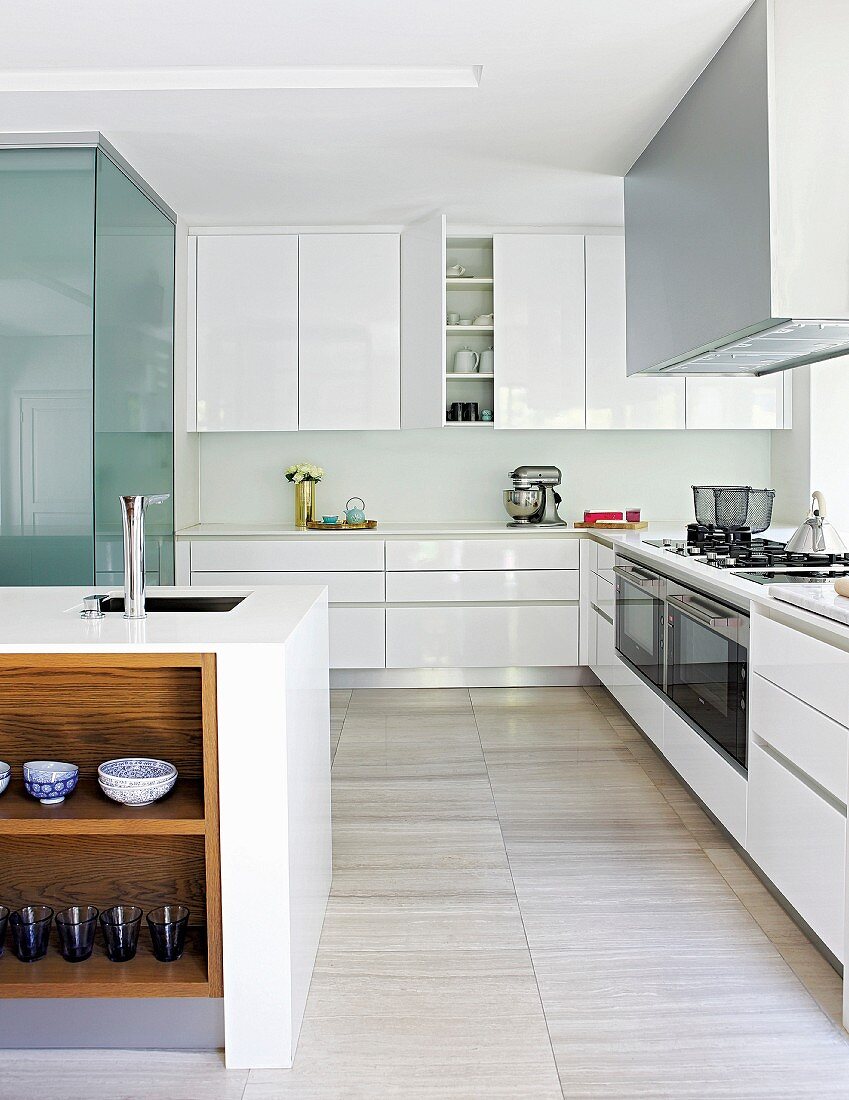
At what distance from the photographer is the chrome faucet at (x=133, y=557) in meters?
2.25

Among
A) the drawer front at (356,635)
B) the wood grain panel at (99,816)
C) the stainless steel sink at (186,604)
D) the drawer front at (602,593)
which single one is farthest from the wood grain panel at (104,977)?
the drawer front at (356,635)

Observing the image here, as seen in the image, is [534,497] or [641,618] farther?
[534,497]

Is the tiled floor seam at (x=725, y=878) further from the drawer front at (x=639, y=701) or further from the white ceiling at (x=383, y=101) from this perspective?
the white ceiling at (x=383, y=101)

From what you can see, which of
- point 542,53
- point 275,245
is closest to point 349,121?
point 542,53

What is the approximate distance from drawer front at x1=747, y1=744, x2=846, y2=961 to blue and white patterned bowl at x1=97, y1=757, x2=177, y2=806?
144 cm

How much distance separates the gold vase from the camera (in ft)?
18.3

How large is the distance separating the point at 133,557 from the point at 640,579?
2.31 metres

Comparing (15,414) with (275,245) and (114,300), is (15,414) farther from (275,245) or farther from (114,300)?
(275,245)

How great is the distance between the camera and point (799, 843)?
240 centimetres

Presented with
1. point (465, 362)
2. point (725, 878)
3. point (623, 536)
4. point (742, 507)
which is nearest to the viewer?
point (725, 878)

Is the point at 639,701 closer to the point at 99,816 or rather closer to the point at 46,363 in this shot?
the point at 99,816

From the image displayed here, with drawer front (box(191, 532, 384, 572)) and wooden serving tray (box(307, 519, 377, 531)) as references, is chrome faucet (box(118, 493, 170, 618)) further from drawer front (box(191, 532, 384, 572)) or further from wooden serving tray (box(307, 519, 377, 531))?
wooden serving tray (box(307, 519, 377, 531))

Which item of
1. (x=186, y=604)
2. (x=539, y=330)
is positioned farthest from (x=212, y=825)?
(x=539, y=330)

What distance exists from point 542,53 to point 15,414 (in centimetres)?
230
